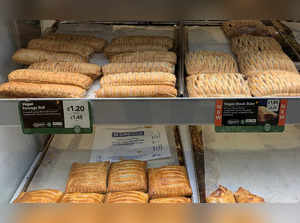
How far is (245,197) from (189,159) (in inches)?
13.5

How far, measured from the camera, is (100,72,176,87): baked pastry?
102 centimetres

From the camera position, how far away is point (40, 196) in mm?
1319

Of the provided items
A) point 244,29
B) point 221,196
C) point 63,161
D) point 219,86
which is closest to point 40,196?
point 63,161

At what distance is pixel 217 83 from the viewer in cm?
99

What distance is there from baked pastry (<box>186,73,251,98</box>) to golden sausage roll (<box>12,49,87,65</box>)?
492 millimetres

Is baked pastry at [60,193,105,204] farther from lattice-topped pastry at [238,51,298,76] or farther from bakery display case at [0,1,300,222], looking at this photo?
lattice-topped pastry at [238,51,298,76]

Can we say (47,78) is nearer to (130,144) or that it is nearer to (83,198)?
(83,198)

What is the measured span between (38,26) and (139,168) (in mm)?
799

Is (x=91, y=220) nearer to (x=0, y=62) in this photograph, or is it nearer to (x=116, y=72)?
(x=116, y=72)

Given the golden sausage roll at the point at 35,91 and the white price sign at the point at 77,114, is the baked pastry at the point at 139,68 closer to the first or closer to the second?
the golden sausage roll at the point at 35,91

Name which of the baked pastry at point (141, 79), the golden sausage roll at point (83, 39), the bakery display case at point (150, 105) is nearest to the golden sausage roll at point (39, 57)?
the bakery display case at point (150, 105)

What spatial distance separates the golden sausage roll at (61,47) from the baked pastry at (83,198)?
1.82ft

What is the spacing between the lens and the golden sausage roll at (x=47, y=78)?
3.48 feet
